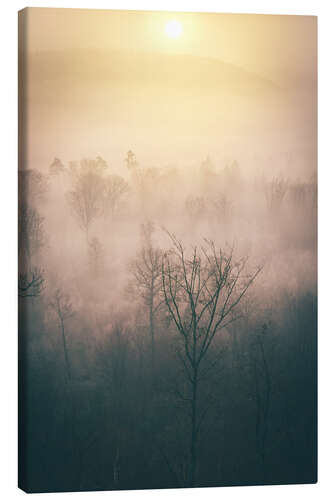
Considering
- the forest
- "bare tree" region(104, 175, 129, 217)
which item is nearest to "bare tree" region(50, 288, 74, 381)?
the forest

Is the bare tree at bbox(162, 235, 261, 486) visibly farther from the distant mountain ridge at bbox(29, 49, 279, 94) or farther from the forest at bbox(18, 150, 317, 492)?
the distant mountain ridge at bbox(29, 49, 279, 94)

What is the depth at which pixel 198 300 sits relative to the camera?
691cm

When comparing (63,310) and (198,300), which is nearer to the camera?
(63,310)

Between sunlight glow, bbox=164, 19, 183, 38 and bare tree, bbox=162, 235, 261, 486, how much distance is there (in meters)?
1.29

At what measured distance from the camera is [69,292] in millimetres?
6746

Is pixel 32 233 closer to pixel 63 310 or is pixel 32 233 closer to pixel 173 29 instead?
pixel 63 310

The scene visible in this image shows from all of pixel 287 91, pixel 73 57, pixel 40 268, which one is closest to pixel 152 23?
pixel 73 57

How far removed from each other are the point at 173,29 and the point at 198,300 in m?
1.75

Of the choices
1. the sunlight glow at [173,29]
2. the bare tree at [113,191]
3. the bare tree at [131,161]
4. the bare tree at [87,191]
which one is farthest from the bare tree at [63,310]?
the sunlight glow at [173,29]

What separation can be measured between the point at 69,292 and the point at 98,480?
1211 mm

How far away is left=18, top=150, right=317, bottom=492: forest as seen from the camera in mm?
6738

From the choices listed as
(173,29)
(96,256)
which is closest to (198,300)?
(96,256)

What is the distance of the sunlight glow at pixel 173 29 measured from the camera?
22.4ft

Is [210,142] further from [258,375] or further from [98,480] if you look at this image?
[98,480]
